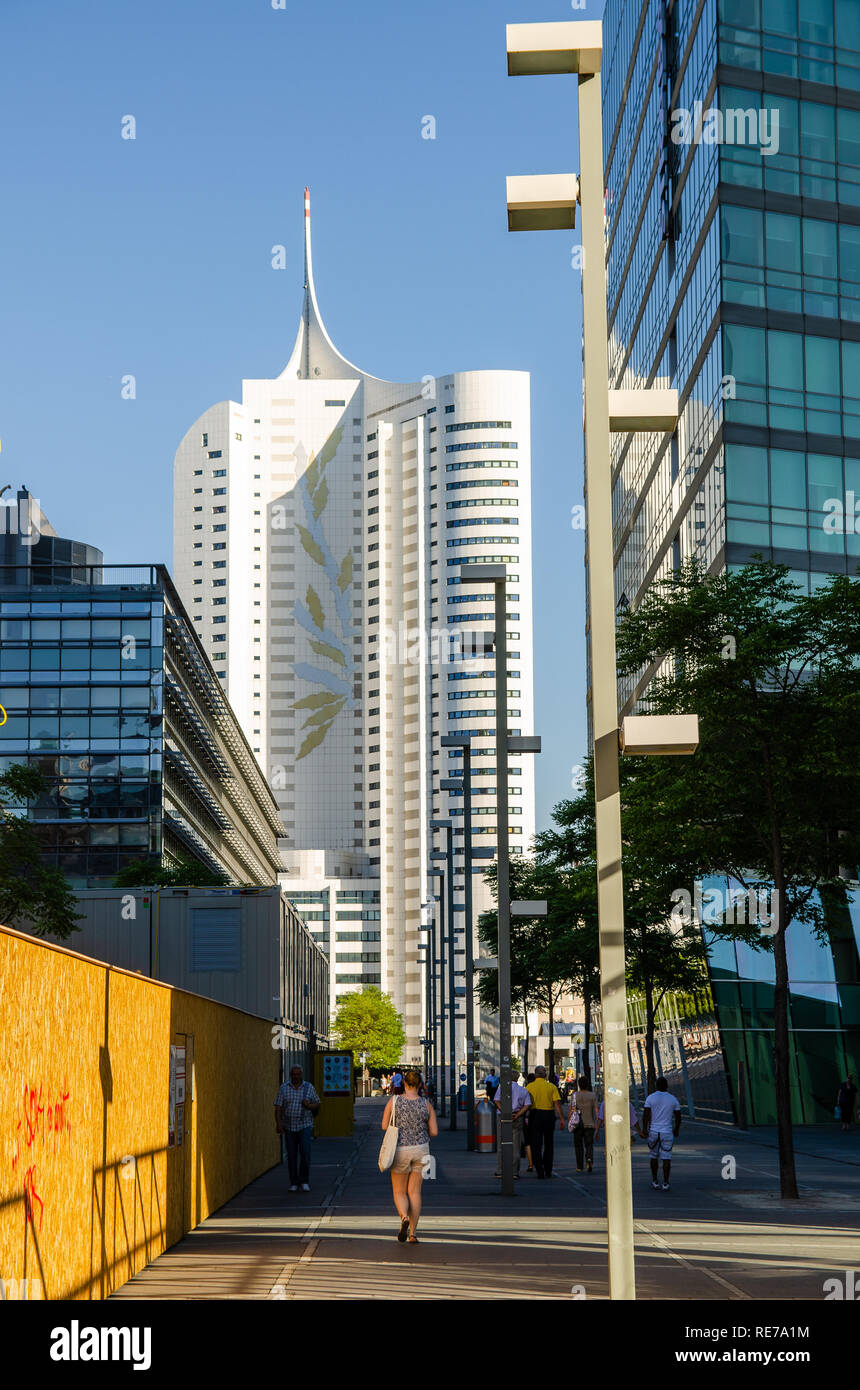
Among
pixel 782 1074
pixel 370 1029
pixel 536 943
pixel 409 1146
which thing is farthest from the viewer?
pixel 370 1029

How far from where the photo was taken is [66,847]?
8325cm

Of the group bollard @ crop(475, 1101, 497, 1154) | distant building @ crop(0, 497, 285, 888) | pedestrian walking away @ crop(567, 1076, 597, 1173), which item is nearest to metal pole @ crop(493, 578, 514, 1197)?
pedestrian walking away @ crop(567, 1076, 597, 1173)

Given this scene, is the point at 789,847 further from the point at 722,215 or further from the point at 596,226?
the point at 722,215

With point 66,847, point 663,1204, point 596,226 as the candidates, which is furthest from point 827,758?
point 66,847

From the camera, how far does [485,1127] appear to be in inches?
1496

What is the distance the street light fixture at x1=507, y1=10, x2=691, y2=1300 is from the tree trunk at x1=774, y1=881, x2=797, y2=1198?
44.2 ft

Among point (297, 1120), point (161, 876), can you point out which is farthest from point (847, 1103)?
point (161, 876)

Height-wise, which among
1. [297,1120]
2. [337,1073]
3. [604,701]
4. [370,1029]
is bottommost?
[370,1029]

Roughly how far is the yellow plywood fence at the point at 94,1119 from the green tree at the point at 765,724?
8485 millimetres

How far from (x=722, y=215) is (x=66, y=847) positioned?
4720 cm

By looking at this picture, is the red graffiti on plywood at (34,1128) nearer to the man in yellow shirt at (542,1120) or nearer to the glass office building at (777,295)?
the man in yellow shirt at (542,1120)

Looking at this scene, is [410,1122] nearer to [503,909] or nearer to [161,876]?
[503,909]

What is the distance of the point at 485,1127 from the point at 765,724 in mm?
17944

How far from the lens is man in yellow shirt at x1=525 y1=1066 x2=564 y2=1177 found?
2614 centimetres
